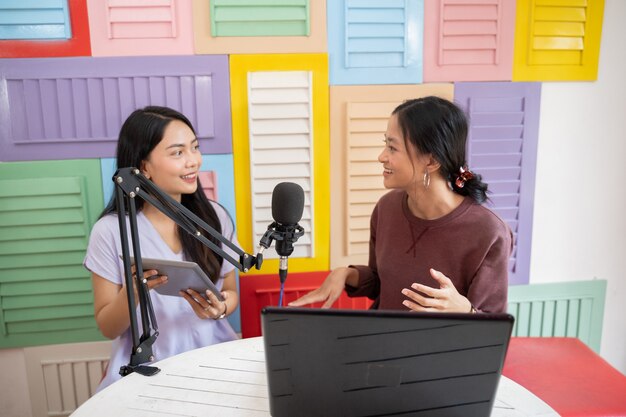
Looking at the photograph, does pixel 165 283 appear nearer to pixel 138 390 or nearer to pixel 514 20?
pixel 138 390

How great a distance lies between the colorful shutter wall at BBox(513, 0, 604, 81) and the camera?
6.19 feet

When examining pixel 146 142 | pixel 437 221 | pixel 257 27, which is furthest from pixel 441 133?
pixel 146 142

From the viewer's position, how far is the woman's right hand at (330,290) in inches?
56.4

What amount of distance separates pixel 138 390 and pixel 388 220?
3.01ft

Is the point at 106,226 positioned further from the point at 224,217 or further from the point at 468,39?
the point at 468,39

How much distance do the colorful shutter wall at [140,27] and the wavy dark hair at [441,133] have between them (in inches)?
32.3

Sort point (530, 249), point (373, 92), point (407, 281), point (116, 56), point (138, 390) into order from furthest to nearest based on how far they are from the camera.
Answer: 1. point (530, 249)
2. point (373, 92)
3. point (116, 56)
4. point (407, 281)
5. point (138, 390)

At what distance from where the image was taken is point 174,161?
4.99 feet

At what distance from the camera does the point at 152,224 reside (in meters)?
1.59

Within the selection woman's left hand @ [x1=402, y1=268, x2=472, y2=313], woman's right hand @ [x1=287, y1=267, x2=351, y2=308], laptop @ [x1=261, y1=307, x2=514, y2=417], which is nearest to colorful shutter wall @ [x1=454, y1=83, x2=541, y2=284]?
woman's right hand @ [x1=287, y1=267, x2=351, y2=308]

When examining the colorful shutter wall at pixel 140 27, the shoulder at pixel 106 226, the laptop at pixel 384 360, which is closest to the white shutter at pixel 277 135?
the colorful shutter wall at pixel 140 27

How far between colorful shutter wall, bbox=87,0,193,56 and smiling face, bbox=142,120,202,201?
1.16 ft

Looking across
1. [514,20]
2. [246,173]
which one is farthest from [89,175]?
[514,20]

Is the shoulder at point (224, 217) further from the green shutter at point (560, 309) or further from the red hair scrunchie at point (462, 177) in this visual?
the green shutter at point (560, 309)
